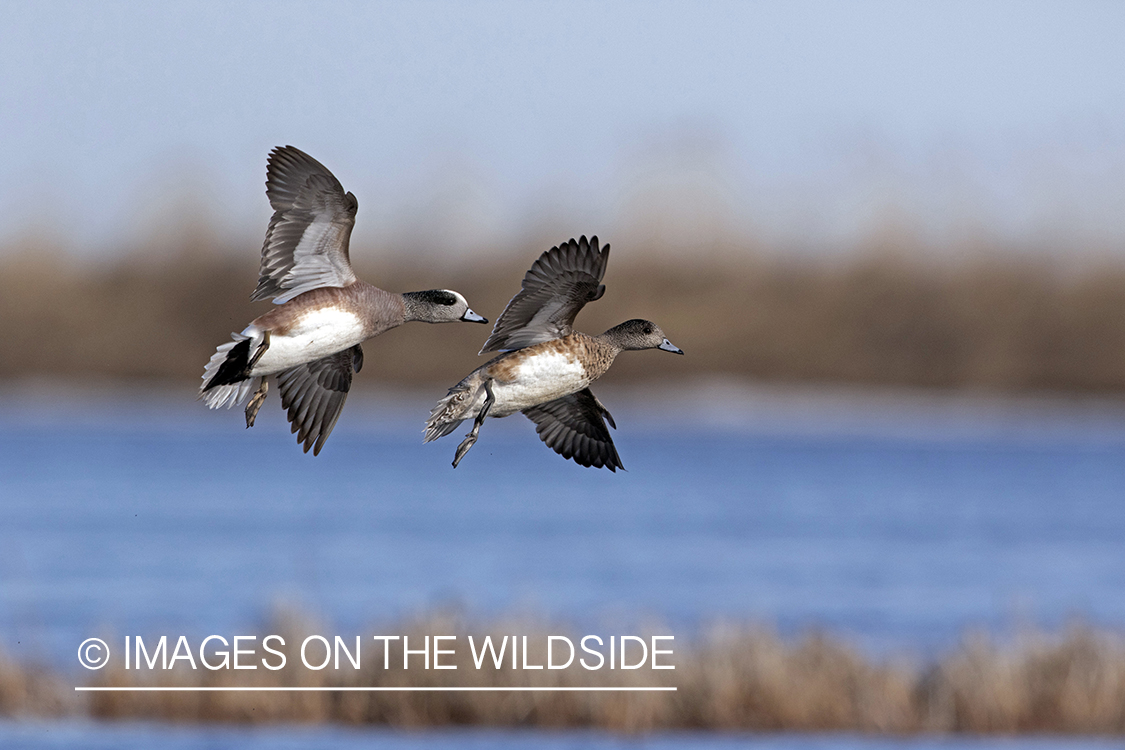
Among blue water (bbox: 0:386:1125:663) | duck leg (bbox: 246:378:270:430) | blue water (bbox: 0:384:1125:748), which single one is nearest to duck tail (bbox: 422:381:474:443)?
duck leg (bbox: 246:378:270:430)

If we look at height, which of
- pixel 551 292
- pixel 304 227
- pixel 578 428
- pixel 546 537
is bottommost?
pixel 546 537

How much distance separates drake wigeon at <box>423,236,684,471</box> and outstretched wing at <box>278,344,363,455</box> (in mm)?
176

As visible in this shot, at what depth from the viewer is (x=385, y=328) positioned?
7.16ft

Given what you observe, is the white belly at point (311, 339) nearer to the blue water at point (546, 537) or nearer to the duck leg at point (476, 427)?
the duck leg at point (476, 427)

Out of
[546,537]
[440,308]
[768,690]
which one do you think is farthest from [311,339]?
[546,537]

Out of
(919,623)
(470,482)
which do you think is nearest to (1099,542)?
(919,623)

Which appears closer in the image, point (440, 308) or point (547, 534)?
point (440, 308)

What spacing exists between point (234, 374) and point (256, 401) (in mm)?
152

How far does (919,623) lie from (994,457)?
2320 inches

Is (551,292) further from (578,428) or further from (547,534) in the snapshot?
(547,534)

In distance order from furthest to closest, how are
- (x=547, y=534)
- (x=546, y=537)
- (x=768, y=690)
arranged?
1. (x=547, y=534)
2. (x=546, y=537)
3. (x=768, y=690)

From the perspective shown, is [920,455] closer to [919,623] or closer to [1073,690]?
[919,623]

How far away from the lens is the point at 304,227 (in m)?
2.40

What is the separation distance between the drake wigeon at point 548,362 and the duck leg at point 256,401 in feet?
0.80
